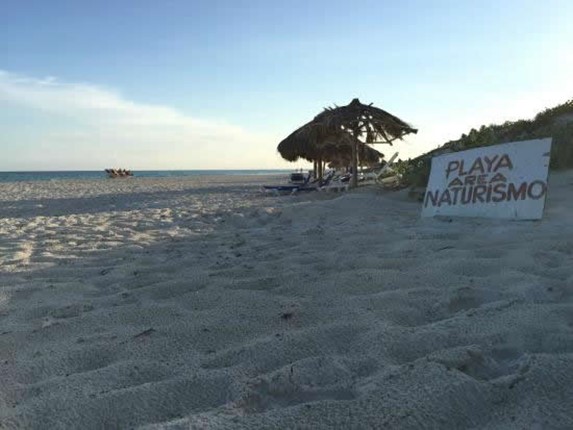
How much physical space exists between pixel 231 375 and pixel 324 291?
3.83ft

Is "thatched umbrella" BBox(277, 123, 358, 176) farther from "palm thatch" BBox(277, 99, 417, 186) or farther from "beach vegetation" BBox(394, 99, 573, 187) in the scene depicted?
"beach vegetation" BBox(394, 99, 573, 187)

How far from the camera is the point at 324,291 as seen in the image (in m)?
3.12

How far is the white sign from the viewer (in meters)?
5.05

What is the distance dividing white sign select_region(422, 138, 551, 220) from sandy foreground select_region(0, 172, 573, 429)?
369 mm

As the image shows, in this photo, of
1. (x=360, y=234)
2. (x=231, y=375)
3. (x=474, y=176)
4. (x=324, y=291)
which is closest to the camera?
(x=231, y=375)

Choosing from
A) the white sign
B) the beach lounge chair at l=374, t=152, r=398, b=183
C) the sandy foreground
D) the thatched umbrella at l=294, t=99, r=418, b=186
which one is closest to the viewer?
the sandy foreground

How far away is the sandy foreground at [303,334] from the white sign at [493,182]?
14.5 inches

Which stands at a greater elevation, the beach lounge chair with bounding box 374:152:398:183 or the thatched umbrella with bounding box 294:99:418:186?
the thatched umbrella with bounding box 294:99:418:186

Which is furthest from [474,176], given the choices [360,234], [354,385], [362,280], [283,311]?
[354,385]

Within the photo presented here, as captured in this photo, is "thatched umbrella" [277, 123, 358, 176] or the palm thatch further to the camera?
"thatched umbrella" [277, 123, 358, 176]

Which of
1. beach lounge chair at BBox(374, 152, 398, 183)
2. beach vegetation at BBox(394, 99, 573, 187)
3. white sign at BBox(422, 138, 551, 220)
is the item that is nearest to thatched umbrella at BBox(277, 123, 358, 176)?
beach lounge chair at BBox(374, 152, 398, 183)

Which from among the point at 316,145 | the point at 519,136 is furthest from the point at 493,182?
the point at 316,145

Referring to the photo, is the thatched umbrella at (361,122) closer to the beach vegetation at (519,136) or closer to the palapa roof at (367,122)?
the palapa roof at (367,122)

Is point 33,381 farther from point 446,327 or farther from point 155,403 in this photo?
point 446,327
